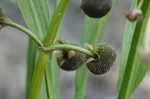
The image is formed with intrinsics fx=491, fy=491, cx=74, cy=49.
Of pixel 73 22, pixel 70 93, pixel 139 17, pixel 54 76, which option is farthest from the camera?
pixel 73 22

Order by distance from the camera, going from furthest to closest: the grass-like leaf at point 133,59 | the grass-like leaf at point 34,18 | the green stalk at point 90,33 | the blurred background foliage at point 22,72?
the blurred background foliage at point 22,72, the green stalk at point 90,33, the grass-like leaf at point 34,18, the grass-like leaf at point 133,59

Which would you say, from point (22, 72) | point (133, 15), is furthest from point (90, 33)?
point (22, 72)

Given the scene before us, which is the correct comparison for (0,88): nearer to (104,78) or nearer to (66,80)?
(66,80)

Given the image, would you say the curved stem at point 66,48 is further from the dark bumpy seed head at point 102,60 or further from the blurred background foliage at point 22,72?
the blurred background foliage at point 22,72

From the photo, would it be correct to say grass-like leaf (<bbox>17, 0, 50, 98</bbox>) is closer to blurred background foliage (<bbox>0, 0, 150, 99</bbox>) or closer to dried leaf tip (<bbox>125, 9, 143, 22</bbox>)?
dried leaf tip (<bbox>125, 9, 143, 22</bbox>)

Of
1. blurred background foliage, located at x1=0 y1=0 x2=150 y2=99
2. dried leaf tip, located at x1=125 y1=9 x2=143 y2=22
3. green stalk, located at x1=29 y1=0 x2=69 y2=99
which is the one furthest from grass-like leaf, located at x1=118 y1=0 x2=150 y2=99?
blurred background foliage, located at x1=0 y1=0 x2=150 y2=99

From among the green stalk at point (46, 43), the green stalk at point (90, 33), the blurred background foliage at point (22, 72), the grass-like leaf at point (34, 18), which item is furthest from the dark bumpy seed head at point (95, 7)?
the blurred background foliage at point (22, 72)

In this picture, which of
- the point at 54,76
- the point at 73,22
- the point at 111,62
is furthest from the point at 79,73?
the point at 73,22
